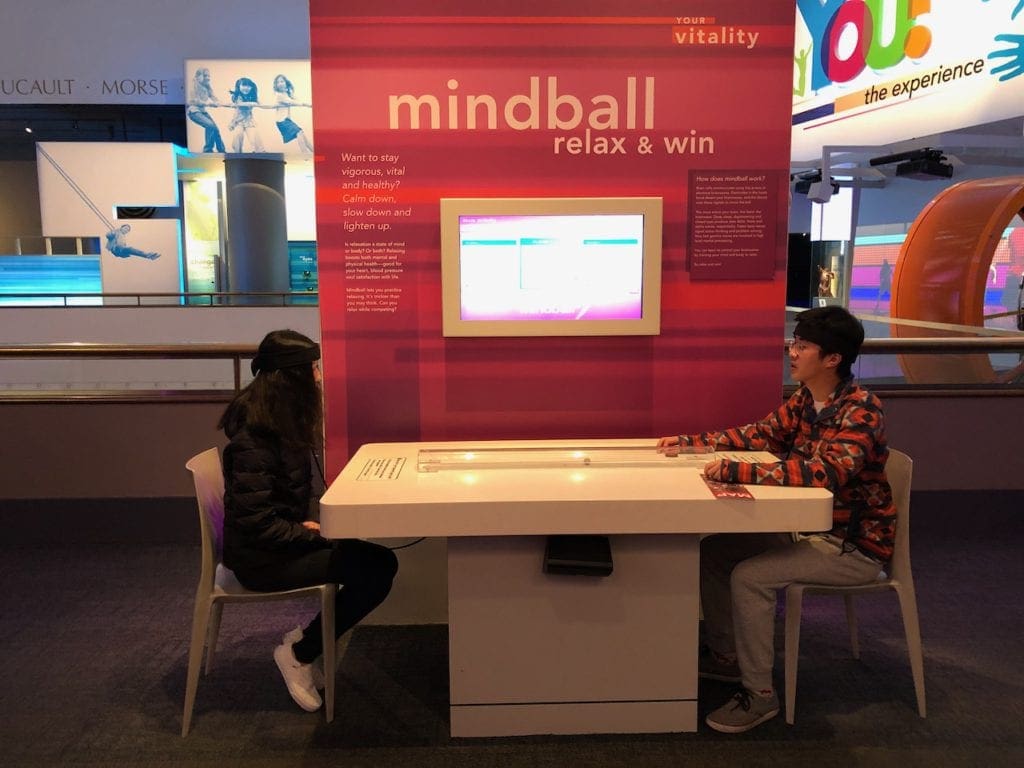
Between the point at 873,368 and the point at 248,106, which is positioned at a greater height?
the point at 248,106

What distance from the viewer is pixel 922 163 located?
23.5 ft

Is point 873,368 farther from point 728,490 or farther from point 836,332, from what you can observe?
point 728,490

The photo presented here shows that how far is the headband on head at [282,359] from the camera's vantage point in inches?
92.7

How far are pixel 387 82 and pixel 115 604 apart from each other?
2.33 meters

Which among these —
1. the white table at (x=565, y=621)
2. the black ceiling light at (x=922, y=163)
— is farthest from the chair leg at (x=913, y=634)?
the black ceiling light at (x=922, y=163)

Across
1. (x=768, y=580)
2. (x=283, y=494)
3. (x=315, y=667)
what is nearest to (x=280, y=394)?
(x=283, y=494)

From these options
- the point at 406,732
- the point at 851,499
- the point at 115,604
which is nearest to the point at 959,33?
the point at 851,499

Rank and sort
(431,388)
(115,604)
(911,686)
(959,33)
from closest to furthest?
(911,686) < (431,388) < (115,604) < (959,33)

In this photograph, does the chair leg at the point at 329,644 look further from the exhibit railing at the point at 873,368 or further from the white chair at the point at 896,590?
the exhibit railing at the point at 873,368

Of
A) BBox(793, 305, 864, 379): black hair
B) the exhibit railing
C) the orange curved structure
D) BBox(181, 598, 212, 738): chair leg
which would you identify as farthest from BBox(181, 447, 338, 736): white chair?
the orange curved structure

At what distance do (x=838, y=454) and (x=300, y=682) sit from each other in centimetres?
174

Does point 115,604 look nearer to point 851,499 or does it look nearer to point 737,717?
point 737,717

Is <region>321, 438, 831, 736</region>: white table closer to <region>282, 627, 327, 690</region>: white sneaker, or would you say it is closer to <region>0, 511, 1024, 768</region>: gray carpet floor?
<region>0, 511, 1024, 768</region>: gray carpet floor

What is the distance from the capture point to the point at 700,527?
2088mm
